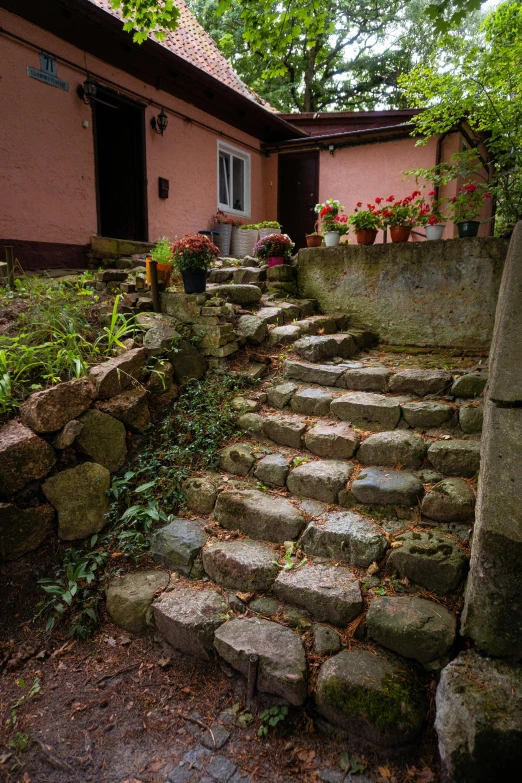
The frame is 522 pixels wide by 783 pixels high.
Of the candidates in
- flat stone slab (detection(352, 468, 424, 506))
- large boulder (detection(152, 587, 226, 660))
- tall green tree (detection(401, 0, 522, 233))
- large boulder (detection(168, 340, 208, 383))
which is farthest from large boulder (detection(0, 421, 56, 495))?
tall green tree (detection(401, 0, 522, 233))

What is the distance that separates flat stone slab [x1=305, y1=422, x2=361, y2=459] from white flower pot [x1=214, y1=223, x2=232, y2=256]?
5.97 meters

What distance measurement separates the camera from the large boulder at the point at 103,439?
3.07 metres

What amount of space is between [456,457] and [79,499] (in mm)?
2347

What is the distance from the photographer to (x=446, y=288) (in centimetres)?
446

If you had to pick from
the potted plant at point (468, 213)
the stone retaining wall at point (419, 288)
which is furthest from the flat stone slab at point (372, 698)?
the potted plant at point (468, 213)

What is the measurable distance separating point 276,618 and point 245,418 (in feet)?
5.04

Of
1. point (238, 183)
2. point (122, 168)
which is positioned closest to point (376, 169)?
point (238, 183)

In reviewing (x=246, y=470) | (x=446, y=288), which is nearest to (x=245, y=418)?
(x=246, y=470)

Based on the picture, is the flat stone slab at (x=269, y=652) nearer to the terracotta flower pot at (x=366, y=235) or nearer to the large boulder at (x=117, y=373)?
the large boulder at (x=117, y=373)

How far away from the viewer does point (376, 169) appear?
28.5ft

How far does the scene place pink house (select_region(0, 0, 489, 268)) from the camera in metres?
5.48

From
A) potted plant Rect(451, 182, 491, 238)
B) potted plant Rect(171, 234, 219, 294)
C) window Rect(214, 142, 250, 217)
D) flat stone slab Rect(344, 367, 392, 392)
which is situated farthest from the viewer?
window Rect(214, 142, 250, 217)

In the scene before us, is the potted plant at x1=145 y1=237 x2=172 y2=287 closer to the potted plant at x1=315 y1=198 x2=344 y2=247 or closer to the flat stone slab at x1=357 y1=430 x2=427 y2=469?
the potted plant at x1=315 y1=198 x2=344 y2=247

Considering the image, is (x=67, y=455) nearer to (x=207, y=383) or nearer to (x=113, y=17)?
(x=207, y=383)
